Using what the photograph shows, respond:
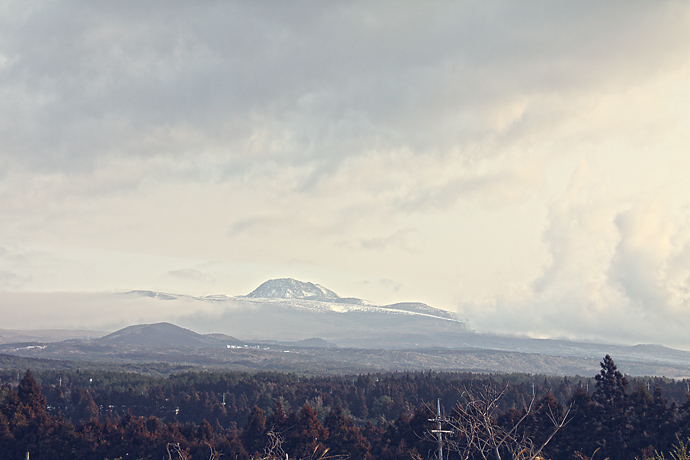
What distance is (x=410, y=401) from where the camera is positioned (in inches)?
7254

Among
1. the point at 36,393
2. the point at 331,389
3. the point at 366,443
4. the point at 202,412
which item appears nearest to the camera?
the point at 366,443

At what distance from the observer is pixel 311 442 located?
80.2 meters

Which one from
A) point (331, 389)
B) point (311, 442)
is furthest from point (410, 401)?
point (311, 442)

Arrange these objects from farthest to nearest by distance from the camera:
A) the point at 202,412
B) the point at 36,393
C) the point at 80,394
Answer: the point at 80,394 < the point at 202,412 < the point at 36,393

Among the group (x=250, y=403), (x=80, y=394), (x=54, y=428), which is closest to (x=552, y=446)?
(x=54, y=428)

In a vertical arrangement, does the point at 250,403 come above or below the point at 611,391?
below

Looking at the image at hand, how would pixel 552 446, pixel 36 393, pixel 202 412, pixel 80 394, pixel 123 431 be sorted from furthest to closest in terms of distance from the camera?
pixel 80 394 → pixel 202 412 → pixel 36 393 → pixel 123 431 → pixel 552 446

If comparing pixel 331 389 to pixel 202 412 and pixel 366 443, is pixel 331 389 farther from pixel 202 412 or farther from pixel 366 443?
pixel 366 443

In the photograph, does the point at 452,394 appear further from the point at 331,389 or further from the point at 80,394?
the point at 80,394

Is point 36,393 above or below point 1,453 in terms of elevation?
above

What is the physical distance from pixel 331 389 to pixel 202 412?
1799 inches

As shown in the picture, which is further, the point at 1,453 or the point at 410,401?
the point at 410,401

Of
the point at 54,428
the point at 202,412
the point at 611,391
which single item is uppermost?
the point at 611,391

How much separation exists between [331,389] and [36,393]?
363 feet
